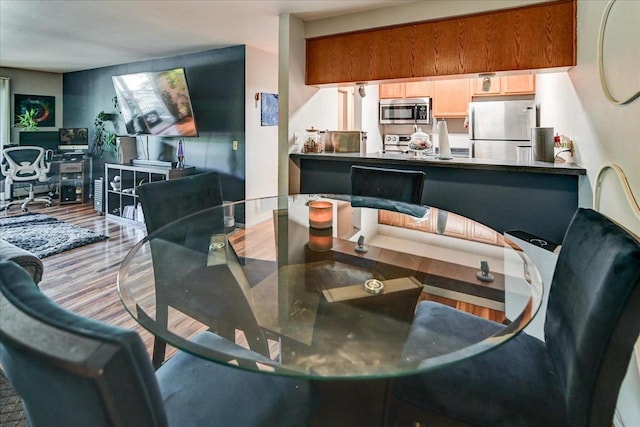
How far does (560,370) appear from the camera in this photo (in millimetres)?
1061

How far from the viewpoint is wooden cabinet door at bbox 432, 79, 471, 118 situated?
5148mm

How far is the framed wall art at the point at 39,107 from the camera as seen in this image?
6820 mm

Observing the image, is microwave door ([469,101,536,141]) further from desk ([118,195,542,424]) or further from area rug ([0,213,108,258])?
area rug ([0,213,108,258])

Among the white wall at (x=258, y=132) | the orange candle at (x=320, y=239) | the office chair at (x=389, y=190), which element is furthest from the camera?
the white wall at (x=258, y=132)

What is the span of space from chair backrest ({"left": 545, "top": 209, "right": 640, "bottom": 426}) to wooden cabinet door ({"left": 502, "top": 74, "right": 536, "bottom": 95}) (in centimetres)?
437

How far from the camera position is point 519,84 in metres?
4.75

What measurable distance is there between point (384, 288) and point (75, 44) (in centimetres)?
543

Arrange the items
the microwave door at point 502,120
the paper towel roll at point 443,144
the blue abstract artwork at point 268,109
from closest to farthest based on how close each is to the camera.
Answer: the paper towel roll at point 443,144 < the microwave door at point 502,120 < the blue abstract artwork at point 268,109

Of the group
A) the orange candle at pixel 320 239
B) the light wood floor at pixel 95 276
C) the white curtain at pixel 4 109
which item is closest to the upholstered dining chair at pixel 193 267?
the orange candle at pixel 320 239

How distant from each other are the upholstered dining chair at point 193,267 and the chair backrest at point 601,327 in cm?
87

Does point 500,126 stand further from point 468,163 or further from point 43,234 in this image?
point 43,234

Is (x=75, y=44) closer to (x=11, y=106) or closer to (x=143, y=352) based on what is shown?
(x=11, y=106)

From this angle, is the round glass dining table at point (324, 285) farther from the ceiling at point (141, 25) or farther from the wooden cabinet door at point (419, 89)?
the wooden cabinet door at point (419, 89)

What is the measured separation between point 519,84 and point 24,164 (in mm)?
7628
